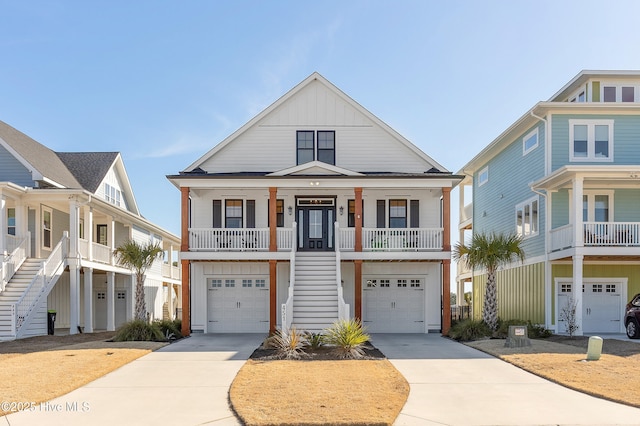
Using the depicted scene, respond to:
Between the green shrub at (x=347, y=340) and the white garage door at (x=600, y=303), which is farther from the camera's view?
the white garage door at (x=600, y=303)

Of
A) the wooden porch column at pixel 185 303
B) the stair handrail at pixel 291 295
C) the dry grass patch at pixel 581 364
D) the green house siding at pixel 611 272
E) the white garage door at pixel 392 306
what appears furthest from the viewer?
the white garage door at pixel 392 306

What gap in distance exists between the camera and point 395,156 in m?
25.6

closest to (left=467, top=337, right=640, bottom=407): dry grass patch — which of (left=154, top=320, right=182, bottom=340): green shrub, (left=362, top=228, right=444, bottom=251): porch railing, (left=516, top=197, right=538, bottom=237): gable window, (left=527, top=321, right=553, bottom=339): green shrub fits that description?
(left=527, top=321, right=553, bottom=339): green shrub

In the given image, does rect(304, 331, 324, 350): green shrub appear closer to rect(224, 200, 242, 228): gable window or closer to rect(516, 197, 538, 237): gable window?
rect(224, 200, 242, 228): gable window

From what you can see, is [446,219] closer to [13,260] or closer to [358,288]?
[358,288]

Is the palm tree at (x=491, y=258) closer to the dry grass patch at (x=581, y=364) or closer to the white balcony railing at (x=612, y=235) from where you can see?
the dry grass patch at (x=581, y=364)

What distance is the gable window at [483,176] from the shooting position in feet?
107

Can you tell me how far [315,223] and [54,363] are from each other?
12.9 m

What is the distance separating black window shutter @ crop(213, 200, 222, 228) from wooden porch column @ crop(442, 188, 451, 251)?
904 centimetres

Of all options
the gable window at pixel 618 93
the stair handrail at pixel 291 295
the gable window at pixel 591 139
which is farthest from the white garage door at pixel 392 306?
the gable window at pixel 618 93

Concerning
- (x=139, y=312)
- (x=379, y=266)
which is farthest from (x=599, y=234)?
(x=139, y=312)

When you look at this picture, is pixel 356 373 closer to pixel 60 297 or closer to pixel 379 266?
pixel 379 266

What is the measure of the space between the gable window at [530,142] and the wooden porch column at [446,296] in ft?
22.2

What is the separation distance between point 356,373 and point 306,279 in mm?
9312
